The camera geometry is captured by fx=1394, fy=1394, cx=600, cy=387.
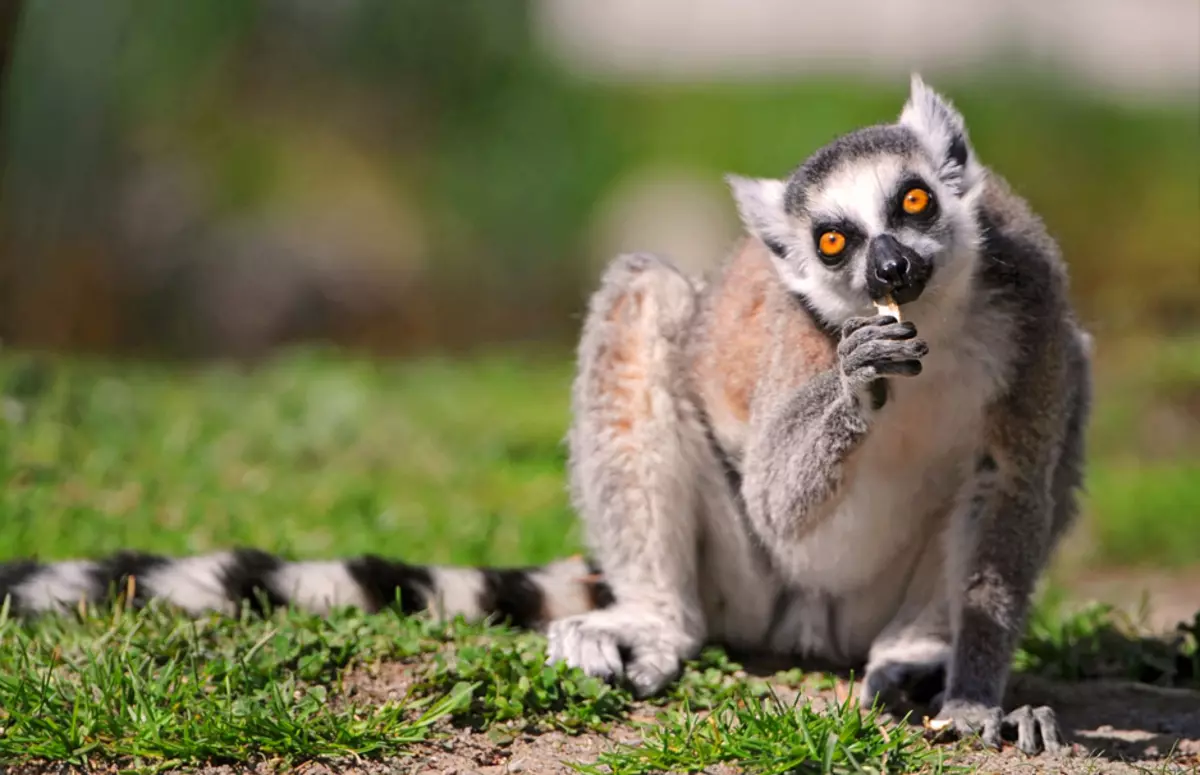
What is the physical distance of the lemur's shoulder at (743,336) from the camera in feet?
14.0

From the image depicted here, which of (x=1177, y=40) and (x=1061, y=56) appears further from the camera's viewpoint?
(x=1177, y=40)

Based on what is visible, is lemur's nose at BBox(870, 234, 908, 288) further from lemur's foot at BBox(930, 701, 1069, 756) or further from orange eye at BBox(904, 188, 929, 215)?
lemur's foot at BBox(930, 701, 1069, 756)

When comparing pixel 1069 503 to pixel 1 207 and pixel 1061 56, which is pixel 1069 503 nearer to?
pixel 1 207

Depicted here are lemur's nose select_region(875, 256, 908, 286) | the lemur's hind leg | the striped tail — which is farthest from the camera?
the lemur's hind leg

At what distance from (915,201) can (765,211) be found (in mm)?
556

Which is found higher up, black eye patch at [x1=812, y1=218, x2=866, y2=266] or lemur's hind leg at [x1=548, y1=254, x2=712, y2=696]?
black eye patch at [x1=812, y1=218, x2=866, y2=266]

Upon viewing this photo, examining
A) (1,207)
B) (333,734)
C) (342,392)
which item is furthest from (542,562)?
(1,207)

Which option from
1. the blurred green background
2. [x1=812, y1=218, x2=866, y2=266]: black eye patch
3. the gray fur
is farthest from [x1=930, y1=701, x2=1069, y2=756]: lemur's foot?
the blurred green background

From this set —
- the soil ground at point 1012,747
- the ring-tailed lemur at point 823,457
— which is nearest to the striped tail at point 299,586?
the ring-tailed lemur at point 823,457

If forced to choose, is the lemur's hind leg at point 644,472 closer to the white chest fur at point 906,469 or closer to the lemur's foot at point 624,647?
the lemur's foot at point 624,647

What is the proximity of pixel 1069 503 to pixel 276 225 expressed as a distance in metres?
10.2

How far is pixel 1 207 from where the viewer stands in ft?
39.4

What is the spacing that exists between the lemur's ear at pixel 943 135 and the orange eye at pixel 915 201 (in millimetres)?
217

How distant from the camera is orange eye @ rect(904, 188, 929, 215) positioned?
3.86 metres
